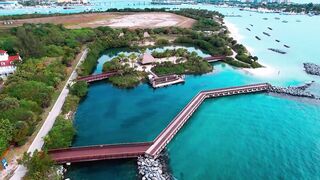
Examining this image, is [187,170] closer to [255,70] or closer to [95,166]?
[95,166]

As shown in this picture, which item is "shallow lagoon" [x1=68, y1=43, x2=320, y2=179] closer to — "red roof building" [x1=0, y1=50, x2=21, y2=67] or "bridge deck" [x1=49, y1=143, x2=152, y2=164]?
"bridge deck" [x1=49, y1=143, x2=152, y2=164]

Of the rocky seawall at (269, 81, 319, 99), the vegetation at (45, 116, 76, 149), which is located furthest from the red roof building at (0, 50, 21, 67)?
the rocky seawall at (269, 81, 319, 99)

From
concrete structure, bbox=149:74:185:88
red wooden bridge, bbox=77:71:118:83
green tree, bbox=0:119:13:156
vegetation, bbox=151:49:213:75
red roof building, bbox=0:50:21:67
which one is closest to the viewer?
green tree, bbox=0:119:13:156

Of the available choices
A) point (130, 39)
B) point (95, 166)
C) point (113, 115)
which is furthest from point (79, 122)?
point (130, 39)

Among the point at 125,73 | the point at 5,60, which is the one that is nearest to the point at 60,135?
the point at 125,73

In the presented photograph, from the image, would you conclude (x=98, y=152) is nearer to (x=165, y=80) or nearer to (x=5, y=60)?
(x=165, y=80)

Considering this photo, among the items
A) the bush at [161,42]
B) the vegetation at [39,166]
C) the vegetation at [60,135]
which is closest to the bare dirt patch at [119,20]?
the bush at [161,42]

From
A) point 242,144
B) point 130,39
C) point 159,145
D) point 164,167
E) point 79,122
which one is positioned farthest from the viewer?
point 130,39
